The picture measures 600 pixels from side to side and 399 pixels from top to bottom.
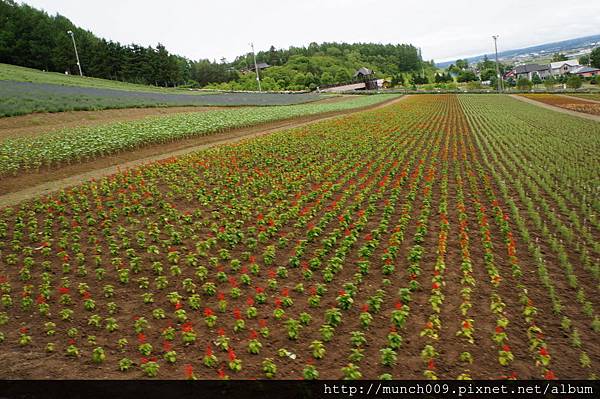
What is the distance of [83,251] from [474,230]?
10.7 metres

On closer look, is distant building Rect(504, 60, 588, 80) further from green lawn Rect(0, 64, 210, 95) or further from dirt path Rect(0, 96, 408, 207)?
dirt path Rect(0, 96, 408, 207)

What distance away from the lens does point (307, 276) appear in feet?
30.1

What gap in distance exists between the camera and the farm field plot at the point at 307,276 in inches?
260

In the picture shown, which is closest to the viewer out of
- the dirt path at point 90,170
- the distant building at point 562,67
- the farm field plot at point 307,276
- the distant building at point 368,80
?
the farm field plot at point 307,276

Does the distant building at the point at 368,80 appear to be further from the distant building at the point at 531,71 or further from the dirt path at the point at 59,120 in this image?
the dirt path at the point at 59,120

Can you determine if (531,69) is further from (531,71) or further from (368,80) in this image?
(368,80)

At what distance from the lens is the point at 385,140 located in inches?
1056

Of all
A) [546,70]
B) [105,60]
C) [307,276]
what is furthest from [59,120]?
[546,70]

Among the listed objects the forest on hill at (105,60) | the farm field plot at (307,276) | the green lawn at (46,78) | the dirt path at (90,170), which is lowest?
the farm field plot at (307,276)

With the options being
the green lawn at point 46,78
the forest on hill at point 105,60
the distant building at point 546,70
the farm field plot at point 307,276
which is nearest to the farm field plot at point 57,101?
the green lawn at point 46,78

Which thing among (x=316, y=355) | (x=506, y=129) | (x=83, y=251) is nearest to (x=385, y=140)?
(x=506, y=129)

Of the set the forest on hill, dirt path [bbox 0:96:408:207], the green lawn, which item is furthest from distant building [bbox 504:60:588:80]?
dirt path [bbox 0:96:408:207]

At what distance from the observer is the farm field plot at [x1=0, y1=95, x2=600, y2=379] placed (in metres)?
6.60

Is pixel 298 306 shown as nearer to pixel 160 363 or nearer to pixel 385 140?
pixel 160 363
